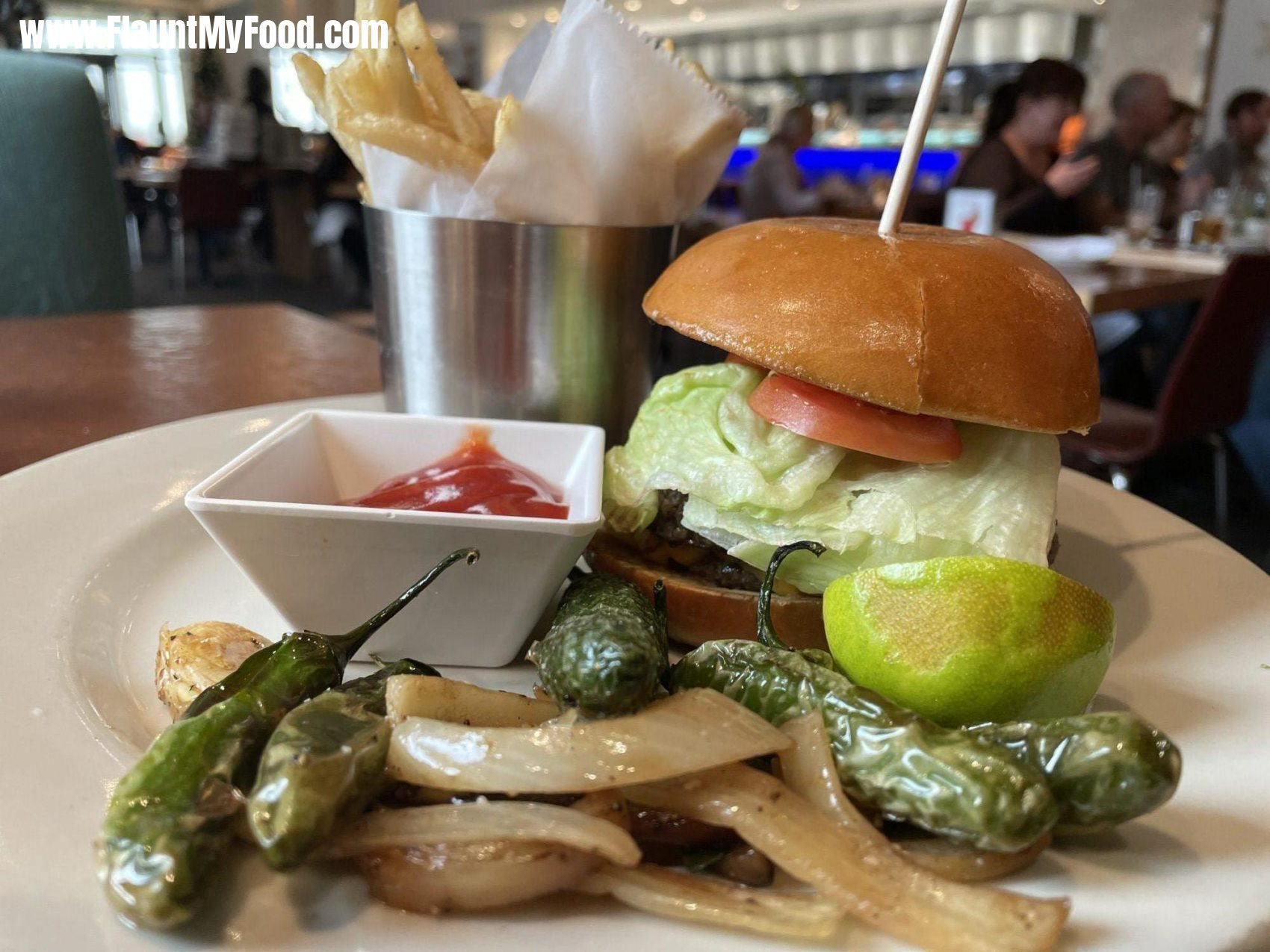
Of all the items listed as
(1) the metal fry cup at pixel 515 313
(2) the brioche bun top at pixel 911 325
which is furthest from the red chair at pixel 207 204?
(2) the brioche bun top at pixel 911 325

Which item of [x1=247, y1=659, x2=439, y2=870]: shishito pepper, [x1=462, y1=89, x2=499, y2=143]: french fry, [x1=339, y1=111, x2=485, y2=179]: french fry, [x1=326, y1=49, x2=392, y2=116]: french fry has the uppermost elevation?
[x1=326, y1=49, x2=392, y2=116]: french fry

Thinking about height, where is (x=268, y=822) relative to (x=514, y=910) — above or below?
above

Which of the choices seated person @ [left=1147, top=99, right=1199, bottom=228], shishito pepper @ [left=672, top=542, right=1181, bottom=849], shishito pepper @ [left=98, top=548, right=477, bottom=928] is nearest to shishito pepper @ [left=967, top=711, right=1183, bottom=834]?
shishito pepper @ [left=672, top=542, right=1181, bottom=849]

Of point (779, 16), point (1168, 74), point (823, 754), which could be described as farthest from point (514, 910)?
point (779, 16)

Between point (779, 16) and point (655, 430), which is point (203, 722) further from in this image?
point (779, 16)

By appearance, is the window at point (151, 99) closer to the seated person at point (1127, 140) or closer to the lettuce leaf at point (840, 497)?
the seated person at point (1127, 140)

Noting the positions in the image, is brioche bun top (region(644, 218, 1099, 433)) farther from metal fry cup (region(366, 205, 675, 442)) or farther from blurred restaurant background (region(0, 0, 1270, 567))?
blurred restaurant background (region(0, 0, 1270, 567))
